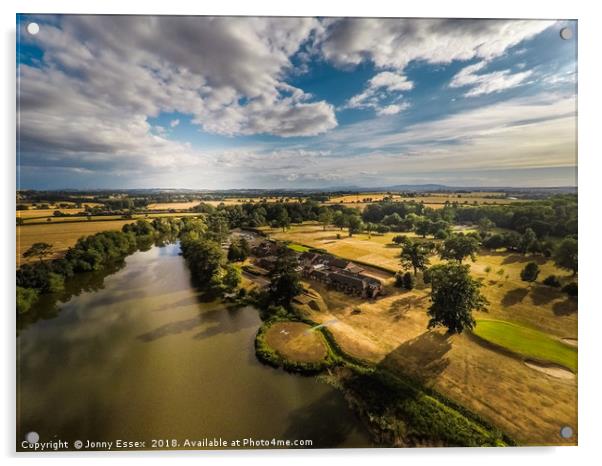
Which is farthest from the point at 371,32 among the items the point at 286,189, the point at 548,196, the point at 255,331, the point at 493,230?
the point at 255,331

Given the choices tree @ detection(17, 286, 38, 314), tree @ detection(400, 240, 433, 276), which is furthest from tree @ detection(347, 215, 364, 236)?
tree @ detection(17, 286, 38, 314)

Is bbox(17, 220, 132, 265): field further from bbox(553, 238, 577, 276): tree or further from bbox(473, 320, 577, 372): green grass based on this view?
bbox(553, 238, 577, 276): tree

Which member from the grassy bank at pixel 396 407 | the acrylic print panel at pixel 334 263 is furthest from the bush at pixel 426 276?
the grassy bank at pixel 396 407

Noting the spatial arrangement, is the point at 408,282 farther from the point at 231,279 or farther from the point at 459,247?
the point at 231,279

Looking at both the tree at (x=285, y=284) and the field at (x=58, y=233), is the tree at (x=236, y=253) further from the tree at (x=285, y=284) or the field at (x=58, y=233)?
the field at (x=58, y=233)

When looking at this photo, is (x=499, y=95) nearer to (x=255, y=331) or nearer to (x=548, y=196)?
(x=548, y=196)

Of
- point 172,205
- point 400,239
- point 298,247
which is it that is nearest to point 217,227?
point 172,205
